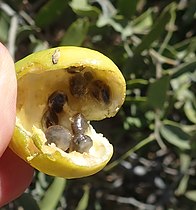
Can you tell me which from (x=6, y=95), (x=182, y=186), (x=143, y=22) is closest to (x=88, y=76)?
(x=6, y=95)

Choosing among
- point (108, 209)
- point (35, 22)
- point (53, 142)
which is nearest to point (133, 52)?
point (35, 22)

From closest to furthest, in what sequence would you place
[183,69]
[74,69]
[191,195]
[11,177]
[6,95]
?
[6,95] < [74,69] < [11,177] < [183,69] < [191,195]

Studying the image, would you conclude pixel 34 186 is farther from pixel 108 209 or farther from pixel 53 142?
pixel 53 142

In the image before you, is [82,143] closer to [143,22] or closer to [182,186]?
[143,22]

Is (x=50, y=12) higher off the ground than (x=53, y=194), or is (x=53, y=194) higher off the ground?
(x=50, y=12)

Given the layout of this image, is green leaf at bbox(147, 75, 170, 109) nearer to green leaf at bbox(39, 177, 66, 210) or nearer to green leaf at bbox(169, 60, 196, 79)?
green leaf at bbox(169, 60, 196, 79)

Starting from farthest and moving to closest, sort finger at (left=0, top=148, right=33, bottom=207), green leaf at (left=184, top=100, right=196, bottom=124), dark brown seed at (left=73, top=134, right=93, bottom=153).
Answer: green leaf at (left=184, top=100, right=196, bottom=124) < finger at (left=0, top=148, right=33, bottom=207) < dark brown seed at (left=73, top=134, right=93, bottom=153)

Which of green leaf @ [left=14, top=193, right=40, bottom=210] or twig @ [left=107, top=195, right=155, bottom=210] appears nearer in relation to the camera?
green leaf @ [left=14, top=193, right=40, bottom=210]

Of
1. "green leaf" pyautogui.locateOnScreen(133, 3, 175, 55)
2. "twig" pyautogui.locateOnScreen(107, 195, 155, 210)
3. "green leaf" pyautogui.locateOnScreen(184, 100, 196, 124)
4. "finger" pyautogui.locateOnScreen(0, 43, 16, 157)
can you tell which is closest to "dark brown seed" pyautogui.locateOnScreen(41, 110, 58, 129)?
"finger" pyautogui.locateOnScreen(0, 43, 16, 157)
